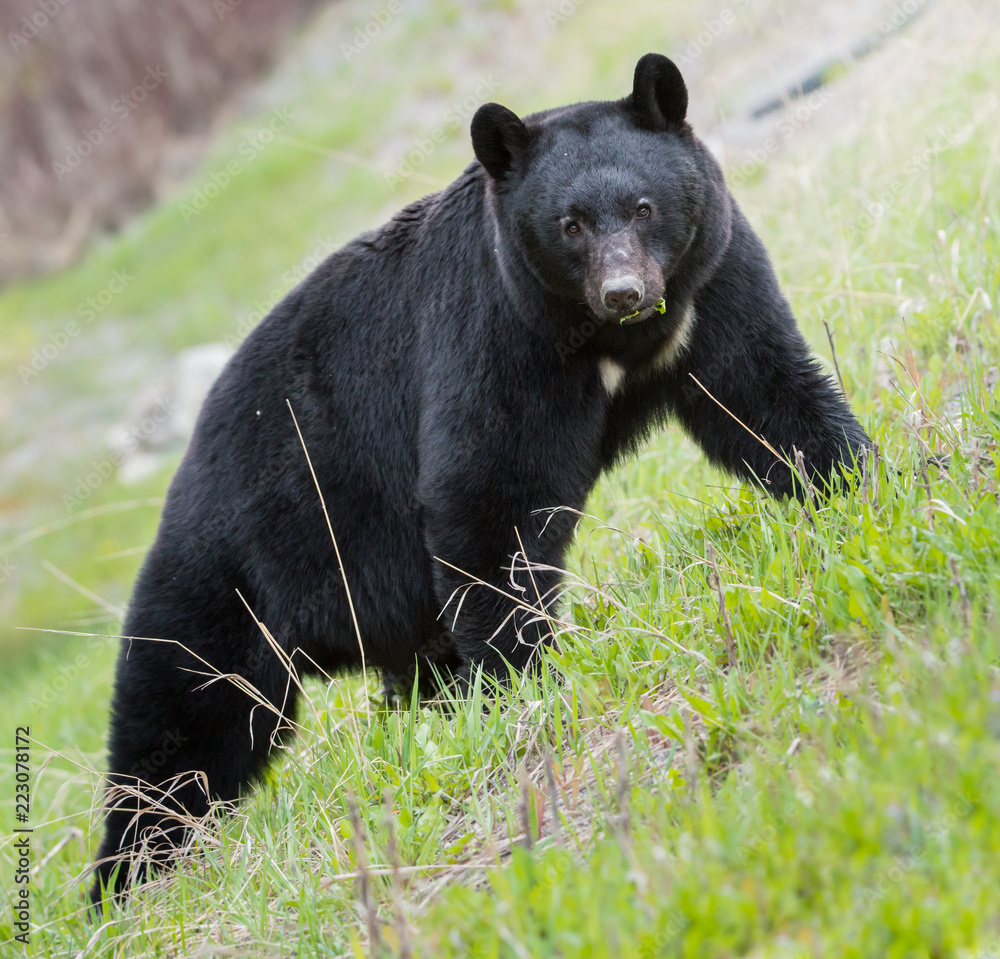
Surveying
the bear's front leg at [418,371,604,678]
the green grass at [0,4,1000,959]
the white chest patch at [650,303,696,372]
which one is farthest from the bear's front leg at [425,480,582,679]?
the white chest patch at [650,303,696,372]

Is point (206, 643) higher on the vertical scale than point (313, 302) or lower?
lower

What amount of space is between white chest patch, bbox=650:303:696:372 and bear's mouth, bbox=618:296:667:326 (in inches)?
4.3

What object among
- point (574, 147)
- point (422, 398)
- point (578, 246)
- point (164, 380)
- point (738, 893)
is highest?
point (574, 147)

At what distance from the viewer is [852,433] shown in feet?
11.6

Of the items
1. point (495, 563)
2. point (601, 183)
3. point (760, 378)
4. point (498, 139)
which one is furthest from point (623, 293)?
point (495, 563)

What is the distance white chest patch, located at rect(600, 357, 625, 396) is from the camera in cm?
368

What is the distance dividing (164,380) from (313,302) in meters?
11.1

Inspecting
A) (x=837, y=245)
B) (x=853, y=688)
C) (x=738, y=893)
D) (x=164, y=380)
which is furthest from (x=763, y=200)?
(x=164, y=380)

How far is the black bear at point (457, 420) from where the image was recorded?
3.56 meters

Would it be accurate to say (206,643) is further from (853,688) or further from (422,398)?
(853,688)

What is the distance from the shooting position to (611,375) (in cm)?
371

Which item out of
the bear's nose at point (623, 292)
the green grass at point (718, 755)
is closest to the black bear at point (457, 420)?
the bear's nose at point (623, 292)

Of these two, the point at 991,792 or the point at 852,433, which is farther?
the point at 852,433

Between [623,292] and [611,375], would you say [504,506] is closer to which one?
[611,375]
